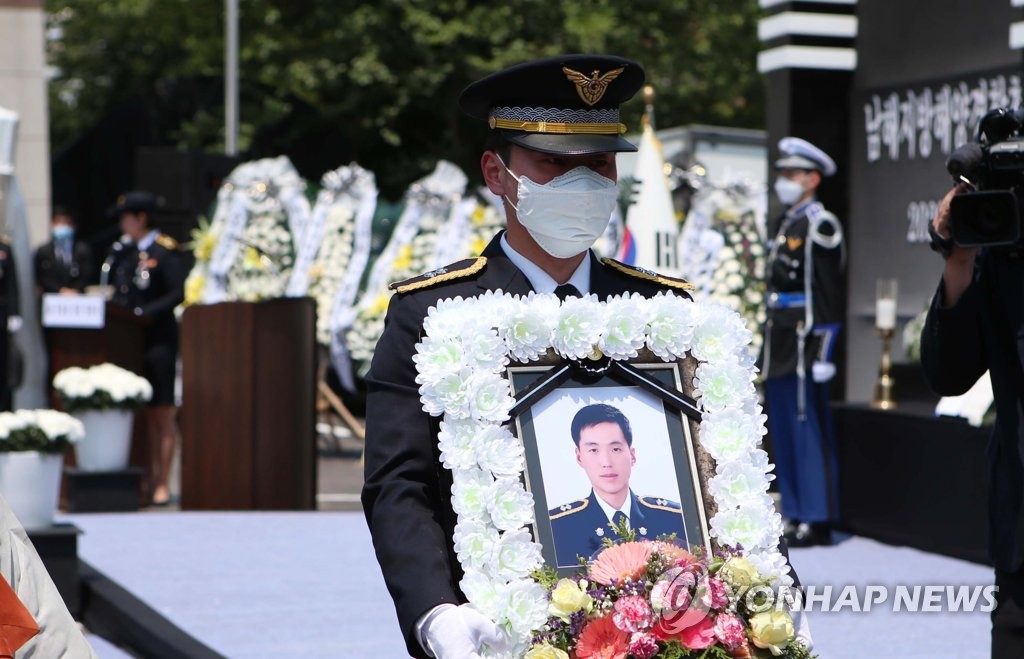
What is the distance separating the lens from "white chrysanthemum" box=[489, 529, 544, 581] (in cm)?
260

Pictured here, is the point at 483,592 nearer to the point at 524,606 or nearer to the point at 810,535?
the point at 524,606

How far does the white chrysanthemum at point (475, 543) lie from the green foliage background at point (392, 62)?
2234cm

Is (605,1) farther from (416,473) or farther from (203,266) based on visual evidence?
(416,473)

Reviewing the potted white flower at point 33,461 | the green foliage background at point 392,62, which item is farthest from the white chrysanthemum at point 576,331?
the green foliage background at point 392,62

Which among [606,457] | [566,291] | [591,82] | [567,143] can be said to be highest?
[591,82]

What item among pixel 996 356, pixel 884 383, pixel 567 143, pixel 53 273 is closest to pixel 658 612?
pixel 567 143

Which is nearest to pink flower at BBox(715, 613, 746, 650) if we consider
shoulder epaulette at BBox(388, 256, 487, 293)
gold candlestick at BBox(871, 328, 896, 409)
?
shoulder epaulette at BBox(388, 256, 487, 293)

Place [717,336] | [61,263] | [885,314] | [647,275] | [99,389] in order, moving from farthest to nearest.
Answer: [61,263], [99,389], [885,314], [647,275], [717,336]

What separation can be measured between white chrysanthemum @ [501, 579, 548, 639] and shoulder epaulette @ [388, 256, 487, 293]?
616 millimetres

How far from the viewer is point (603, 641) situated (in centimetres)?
254

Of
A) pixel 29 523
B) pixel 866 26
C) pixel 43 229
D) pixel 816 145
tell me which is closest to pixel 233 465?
pixel 29 523

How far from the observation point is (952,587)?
7.34 metres

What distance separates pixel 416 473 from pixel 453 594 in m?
0.22

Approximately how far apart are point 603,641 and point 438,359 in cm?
53
